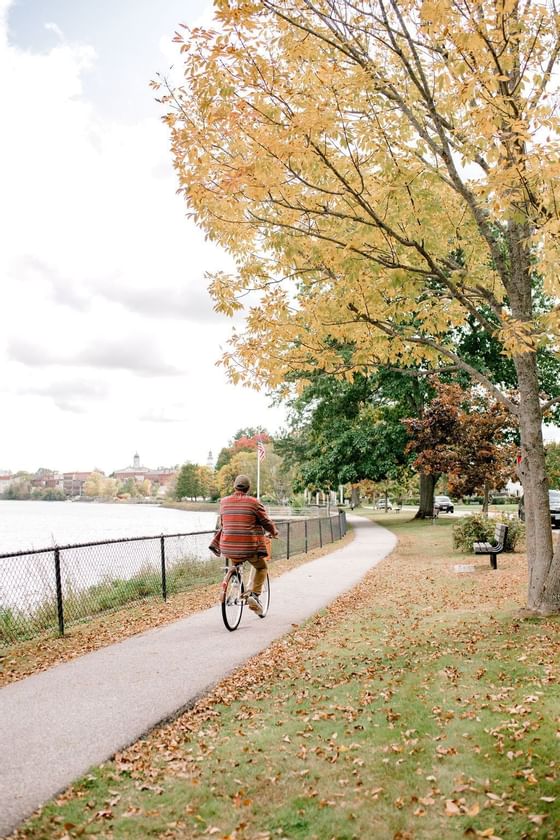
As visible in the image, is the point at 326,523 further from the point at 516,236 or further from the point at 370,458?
the point at 516,236

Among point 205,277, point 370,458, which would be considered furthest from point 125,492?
point 205,277

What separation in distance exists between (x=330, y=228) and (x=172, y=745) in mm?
5685

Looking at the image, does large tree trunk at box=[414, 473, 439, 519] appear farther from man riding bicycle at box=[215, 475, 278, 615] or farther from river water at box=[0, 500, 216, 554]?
man riding bicycle at box=[215, 475, 278, 615]

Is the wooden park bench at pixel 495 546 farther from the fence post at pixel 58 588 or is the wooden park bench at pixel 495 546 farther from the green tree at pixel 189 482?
the green tree at pixel 189 482

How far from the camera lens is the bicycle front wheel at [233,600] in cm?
844

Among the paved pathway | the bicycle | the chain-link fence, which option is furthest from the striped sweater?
the chain-link fence

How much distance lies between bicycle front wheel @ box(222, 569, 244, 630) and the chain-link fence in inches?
86.7

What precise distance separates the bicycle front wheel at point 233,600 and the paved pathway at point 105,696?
5.6 inches

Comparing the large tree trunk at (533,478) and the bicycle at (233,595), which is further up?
the large tree trunk at (533,478)

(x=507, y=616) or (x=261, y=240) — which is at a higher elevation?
(x=261, y=240)

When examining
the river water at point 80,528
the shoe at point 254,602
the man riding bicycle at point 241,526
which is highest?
the man riding bicycle at point 241,526

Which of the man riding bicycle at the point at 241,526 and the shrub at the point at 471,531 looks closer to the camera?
the man riding bicycle at the point at 241,526

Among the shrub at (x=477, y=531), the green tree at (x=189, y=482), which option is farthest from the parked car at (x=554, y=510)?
the green tree at (x=189, y=482)

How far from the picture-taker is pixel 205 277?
9.20 metres
